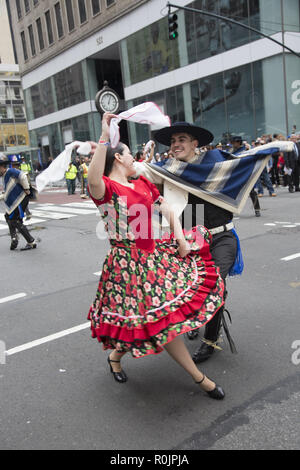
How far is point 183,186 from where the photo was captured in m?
3.40

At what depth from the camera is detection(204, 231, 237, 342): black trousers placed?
Result: 3395 millimetres

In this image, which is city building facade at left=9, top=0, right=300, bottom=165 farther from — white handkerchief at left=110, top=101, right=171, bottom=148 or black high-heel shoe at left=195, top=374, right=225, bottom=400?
black high-heel shoe at left=195, top=374, right=225, bottom=400

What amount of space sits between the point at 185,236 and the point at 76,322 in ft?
6.55

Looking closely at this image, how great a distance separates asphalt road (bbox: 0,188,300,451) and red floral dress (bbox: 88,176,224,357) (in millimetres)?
477

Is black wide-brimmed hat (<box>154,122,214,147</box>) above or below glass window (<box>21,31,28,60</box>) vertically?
below

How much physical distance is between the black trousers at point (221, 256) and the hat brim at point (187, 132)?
0.80m

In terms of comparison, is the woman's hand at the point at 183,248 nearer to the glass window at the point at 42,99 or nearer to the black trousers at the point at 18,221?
the black trousers at the point at 18,221

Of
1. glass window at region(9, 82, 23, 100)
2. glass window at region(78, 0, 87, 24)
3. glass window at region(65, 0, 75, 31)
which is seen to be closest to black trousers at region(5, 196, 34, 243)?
glass window at region(78, 0, 87, 24)

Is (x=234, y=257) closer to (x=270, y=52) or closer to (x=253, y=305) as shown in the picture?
(x=253, y=305)

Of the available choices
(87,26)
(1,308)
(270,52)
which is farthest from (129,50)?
(1,308)

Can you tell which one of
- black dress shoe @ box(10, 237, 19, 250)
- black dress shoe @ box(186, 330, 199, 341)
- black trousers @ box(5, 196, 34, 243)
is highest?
black trousers @ box(5, 196, 34, 243)

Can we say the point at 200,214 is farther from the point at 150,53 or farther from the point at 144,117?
the point at 150,53

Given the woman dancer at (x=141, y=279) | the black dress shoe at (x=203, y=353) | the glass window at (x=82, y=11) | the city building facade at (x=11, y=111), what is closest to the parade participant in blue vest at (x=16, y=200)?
the black dress shoe at (x=203, y=353)

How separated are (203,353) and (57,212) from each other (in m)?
11.8
